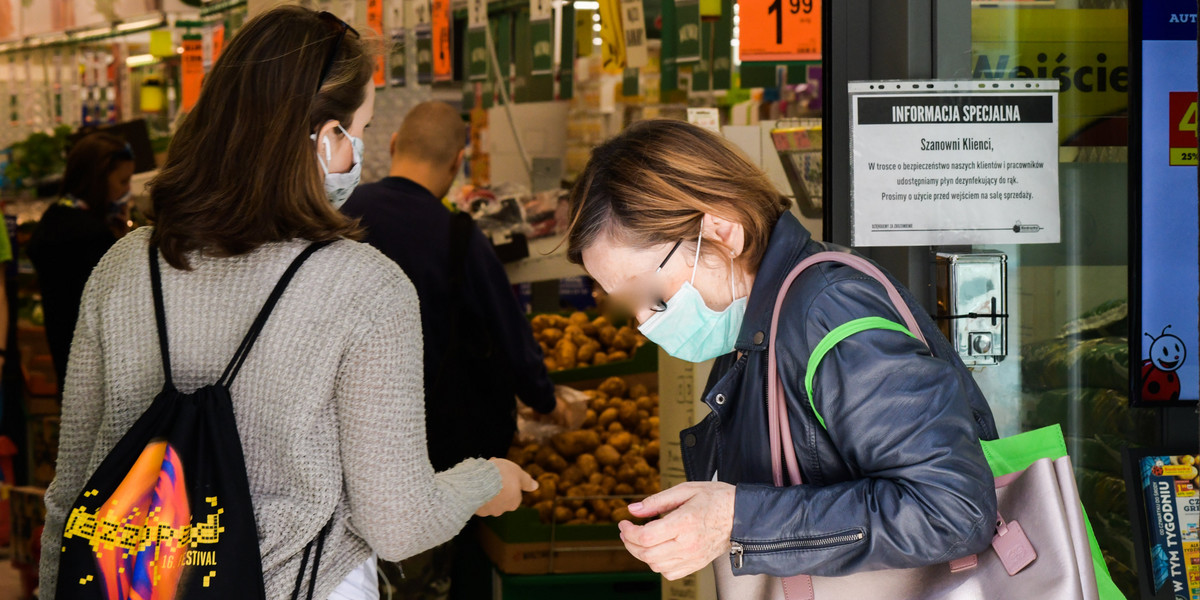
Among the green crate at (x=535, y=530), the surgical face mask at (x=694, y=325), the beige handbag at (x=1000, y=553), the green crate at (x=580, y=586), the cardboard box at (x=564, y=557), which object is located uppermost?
the surgical face mask at (x=694, y=325)

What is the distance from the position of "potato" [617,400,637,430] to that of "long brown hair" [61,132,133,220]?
2.71 metres

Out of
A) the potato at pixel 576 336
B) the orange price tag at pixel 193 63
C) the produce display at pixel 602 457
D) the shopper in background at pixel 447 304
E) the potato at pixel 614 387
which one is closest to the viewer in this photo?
the shopper in background at pixel 447 304

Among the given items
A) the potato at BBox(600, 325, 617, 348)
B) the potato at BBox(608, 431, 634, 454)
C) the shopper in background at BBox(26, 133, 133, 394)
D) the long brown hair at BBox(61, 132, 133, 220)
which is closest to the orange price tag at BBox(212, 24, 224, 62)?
the long brown hair at BBox(61, 132, 133, 220)

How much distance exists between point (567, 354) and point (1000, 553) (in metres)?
3.52

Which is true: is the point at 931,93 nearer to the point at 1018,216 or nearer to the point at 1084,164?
the point at 1018,216

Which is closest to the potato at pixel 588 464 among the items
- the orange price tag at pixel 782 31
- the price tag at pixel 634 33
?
the price tag at pixel 634 33

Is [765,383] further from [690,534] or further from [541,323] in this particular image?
[541,323]

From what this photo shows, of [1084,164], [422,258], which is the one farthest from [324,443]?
[422,258]

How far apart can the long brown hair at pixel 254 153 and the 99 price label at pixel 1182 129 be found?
1.56 m

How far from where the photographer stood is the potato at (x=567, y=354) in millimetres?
4820

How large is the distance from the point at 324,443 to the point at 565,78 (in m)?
3.24

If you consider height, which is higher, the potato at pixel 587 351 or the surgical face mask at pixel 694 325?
the surgical face mask at pixel 694 325

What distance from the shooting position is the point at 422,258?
3535 millimetres

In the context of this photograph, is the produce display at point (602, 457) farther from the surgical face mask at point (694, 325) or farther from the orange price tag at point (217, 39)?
the orange price tag at point (217, 39)
